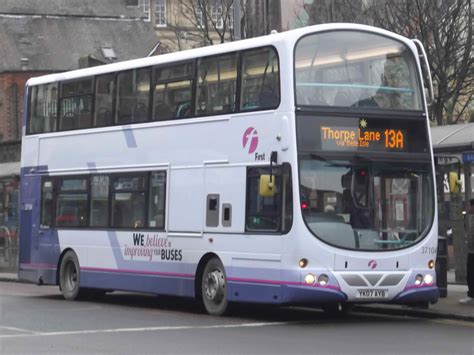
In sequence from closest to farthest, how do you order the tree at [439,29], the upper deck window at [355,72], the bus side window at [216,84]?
1. the upper deck window at [355,72]
2. the bus side window at [216,84]
3. the tree at [439,29]

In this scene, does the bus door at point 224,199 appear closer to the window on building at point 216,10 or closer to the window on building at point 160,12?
the window on building at point 216,10

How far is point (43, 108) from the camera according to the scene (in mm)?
22125

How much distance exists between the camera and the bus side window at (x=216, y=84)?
55.8 feet

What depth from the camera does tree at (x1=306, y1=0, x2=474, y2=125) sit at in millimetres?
34594

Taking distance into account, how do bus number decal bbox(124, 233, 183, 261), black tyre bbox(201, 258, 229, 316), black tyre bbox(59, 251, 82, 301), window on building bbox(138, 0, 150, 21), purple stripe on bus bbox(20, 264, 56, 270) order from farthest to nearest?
window on building bbox(138, 0, 150, 21), purple stripe on bus bbox(20, 264, 56, 270), black tyre bbox(59, 251, 82, 301), bus number decal bbox(124, 233, 183, 261), black tyre bbox(201, 258, 229, 316)

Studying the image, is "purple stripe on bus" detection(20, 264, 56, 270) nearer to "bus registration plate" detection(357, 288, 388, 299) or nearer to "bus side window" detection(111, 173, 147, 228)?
"bus side window" detection(111, 173, 147, 228)

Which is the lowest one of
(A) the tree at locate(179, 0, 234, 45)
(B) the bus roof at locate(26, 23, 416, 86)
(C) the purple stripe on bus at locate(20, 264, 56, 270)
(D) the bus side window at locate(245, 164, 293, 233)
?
(C) the purple stripe on bus at locate(20, 264, 56, 270)

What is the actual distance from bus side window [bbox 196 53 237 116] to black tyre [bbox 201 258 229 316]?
242cm

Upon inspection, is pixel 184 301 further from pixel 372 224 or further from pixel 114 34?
pixel 114 34

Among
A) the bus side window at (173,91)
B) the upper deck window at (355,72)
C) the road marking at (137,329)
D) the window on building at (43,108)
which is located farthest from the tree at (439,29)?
the road marking at (137,329)

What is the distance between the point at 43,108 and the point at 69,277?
3511 mm

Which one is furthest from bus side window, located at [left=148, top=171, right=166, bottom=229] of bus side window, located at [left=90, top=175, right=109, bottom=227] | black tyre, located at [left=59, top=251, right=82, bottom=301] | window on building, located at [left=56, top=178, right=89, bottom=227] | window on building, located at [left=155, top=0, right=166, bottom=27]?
window on building, located at [left=155, top=0, right=166, bottom=27]

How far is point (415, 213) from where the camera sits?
1620 cm

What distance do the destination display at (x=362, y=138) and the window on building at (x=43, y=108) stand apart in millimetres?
7718
